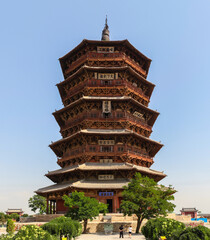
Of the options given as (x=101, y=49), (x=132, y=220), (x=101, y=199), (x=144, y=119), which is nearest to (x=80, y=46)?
(x=101, y=49)

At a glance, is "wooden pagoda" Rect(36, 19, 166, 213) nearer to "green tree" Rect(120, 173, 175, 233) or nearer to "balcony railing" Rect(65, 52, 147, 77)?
"balcony railing" Rect(65, 52, 147, 77)

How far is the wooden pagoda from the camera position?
31.3m

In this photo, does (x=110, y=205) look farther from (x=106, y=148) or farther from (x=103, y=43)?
(x=103, y=43)

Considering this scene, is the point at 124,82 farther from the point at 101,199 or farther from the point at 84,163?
the point at 101,199

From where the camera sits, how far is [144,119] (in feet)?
129

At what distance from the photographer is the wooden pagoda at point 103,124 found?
31344mm

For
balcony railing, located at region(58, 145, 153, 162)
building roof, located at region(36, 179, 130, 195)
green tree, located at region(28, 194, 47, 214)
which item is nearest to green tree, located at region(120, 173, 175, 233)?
building roof, located at region(36, 179, 130, 195)

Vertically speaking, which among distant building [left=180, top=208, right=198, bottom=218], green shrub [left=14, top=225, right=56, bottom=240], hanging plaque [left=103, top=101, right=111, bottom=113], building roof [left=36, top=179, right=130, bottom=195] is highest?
hanging plaque [left=103, top=101, right=111, bottom=113]

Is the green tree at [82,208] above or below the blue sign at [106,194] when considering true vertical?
below

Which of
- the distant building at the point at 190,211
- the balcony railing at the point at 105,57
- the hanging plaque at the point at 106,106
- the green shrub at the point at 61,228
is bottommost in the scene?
the distant building at the point at 190,211

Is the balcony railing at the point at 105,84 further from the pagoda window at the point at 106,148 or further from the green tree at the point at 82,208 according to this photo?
the green tree at the point at 82,208

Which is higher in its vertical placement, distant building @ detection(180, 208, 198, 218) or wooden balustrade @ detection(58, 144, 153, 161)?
wooden balustrade @ detection(58, 144, 153, 161)

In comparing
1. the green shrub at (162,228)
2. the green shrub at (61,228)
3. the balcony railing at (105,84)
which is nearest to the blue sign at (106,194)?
the green shrub at (61,228)

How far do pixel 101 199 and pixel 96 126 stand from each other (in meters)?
9.71
